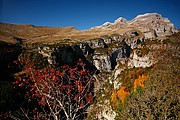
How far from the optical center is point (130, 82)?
144 feet

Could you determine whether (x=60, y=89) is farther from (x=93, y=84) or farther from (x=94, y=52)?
(x=94, y=52)

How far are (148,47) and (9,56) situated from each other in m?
69.1

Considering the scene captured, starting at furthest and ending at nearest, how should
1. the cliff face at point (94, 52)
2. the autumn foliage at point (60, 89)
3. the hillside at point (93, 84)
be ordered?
the cliff face at point (94, 52) → the hillside at point (93, 84) → the autumn foliage at point (60, 89)

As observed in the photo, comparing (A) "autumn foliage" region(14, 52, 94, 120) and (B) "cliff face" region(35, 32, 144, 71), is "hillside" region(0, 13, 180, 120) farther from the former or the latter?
(B) "cliff face" region(35, 32, 144, 71)

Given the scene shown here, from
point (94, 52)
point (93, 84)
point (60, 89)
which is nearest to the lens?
point (60, 89)

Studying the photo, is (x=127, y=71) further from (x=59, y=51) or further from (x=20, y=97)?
(x=59, y=51)

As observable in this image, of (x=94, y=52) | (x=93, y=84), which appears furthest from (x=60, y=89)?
Answer: (x=94, y=52)

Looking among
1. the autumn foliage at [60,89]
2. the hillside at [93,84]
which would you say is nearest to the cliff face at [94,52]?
the hillside at [93,84]

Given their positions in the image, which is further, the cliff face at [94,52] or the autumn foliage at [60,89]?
the cliff face at [94,52]

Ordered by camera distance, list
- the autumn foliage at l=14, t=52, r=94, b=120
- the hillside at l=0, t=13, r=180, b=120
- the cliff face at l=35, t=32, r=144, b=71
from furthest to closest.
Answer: the cliff face at l=35, t=32, r=144, b=71
the hillside at l=0, t=13, r=180, b=120
the autumn foliage at l=14, t=52, r=94, b=120

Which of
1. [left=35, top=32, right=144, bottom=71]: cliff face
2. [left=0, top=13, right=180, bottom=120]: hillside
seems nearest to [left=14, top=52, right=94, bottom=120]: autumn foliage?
[left=0, top=13, right=180, bottom=120]: hillside

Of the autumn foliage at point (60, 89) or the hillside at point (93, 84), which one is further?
the hillside at point (93, 84)

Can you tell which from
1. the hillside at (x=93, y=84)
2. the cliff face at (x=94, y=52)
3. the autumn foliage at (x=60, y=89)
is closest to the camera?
the autumn foliage at (x=60, y=89)

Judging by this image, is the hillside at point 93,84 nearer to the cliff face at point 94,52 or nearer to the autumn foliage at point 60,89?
the autumn foliage at point 60,89
